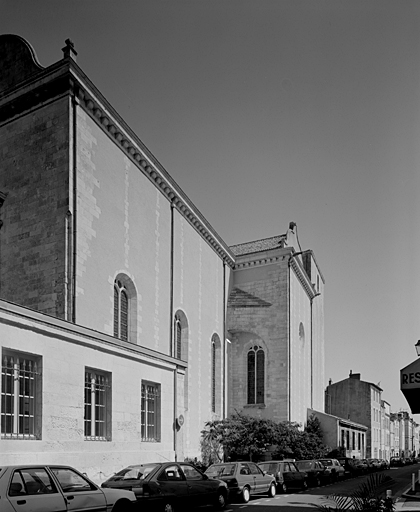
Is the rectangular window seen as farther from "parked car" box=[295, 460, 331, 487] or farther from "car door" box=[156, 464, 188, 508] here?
"parked car" box=[295, 460, 331, 487]

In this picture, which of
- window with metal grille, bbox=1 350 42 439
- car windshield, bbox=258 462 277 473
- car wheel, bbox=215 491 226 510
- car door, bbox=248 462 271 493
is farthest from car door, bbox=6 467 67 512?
car windshield, bbox=258 462 277 473

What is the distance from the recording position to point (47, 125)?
23578 millimetres

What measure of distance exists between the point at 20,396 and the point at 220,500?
235 inches

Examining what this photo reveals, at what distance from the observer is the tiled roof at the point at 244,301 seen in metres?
41.6

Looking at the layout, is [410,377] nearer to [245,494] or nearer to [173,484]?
[173,484]

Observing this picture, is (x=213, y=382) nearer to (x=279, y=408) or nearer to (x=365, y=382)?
(x=279, y=408)

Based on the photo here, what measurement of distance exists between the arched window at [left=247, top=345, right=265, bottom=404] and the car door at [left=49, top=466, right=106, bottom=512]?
31715 mm

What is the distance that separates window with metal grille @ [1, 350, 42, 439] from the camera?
15.2 m

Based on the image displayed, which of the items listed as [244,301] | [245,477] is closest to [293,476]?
[245,477]

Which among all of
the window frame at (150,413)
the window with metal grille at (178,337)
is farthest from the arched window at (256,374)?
the window frame at (150,413)

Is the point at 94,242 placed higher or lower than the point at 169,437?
higher

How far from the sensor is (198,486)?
51.0 feet

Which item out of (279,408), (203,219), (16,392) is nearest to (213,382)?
(279,408)

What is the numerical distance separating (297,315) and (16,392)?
32.2 m
